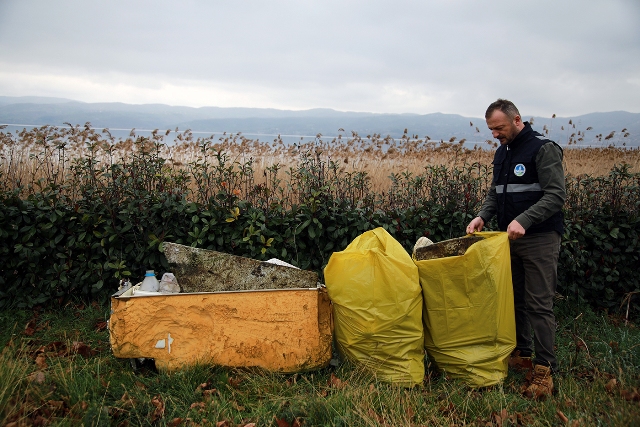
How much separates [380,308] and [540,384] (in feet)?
3.77

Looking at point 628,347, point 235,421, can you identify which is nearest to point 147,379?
point 235,421

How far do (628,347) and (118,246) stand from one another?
4.23 meters

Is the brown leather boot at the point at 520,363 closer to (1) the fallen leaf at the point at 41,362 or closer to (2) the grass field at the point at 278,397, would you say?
(2) the grass field at the point at 278,397

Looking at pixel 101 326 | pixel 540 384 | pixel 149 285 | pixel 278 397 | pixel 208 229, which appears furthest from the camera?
pixel 208 229

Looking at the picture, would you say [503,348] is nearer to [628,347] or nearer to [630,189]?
[628,347]

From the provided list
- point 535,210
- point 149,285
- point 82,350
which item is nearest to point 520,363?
point 535,210

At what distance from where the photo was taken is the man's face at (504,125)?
3.20 metres

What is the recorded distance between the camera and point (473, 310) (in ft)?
9.72

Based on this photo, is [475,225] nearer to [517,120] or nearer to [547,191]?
[547,191]

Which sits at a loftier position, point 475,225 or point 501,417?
point 475,225

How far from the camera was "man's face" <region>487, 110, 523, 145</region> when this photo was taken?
3199 millimetres

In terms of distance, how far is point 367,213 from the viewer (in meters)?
4.41

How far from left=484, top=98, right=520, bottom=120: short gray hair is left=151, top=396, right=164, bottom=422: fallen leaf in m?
2.73

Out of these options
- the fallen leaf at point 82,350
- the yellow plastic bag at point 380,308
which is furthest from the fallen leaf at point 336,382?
the fallen leaf at point 82,350
